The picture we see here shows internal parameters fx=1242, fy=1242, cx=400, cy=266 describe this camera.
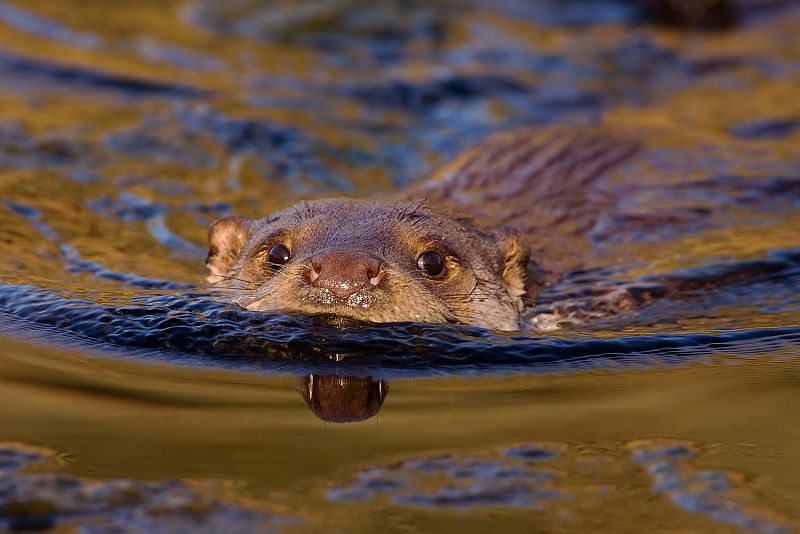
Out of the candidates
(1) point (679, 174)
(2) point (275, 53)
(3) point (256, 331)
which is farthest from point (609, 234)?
(2) point (275, 53)

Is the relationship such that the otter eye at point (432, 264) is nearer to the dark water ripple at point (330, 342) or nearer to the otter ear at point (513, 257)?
the dark water ripple at point (330, 342)

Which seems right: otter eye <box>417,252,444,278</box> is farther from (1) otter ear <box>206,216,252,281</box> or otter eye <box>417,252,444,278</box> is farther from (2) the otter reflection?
(1) otter ear <box>206,216,252,281</box>

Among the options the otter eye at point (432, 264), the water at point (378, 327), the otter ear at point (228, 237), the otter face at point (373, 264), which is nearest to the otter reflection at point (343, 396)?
the water at point (378, 327)

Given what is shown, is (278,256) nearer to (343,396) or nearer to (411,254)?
(411,254)

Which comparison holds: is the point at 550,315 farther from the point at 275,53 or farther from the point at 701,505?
the point at 275,53

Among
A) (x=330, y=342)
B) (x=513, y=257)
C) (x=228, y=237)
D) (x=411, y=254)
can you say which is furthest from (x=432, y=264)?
(x=228, y=237)
